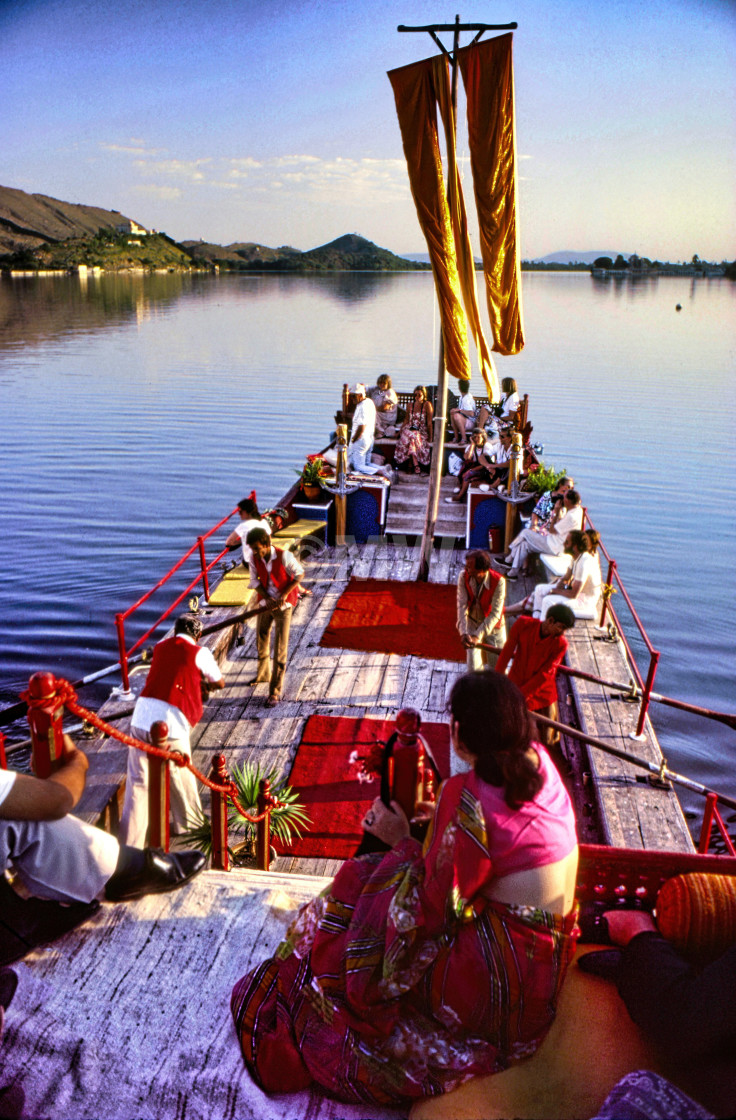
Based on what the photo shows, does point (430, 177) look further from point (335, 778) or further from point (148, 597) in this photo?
point (335, 778)

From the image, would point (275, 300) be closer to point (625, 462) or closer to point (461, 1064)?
point (625, 462)

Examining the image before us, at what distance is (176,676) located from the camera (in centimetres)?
458

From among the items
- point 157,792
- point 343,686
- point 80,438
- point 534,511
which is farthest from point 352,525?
point 80,438

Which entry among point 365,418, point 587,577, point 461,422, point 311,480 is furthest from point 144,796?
point 461,422

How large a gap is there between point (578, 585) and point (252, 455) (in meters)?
18.8

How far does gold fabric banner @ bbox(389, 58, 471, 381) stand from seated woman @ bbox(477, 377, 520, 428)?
176 inches

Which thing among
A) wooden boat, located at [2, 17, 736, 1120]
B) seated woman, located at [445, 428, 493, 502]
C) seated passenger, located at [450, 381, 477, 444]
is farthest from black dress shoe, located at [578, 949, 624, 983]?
seated passenger, located at [450, 381, 477, 444]

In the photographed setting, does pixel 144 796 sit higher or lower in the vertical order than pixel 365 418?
lower

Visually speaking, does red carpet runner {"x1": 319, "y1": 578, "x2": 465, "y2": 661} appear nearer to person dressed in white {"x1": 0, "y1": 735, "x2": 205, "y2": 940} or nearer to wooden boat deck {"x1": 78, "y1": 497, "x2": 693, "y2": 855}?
wooden boat deck {"x1": 78, "y1": 497, "x2": 693, "y2": 855}

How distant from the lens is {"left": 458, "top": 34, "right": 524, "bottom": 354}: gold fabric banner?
279 inches

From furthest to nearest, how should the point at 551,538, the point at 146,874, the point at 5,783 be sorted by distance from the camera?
the point at 551,538 → the point at 146,874 → the point at 5,783

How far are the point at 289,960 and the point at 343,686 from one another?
13.9 feet

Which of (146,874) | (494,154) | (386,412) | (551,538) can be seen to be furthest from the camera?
(386,412)

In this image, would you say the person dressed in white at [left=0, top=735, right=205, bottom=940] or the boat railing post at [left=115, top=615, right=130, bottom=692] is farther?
the boat railing post at [left=115, top=615, right=130, bottom=692]
